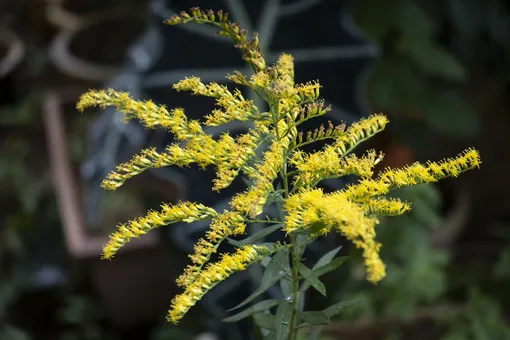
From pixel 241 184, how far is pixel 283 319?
0.61m

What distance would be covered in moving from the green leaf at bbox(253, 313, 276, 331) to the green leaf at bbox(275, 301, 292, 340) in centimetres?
3

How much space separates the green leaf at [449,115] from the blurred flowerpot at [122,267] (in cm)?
58

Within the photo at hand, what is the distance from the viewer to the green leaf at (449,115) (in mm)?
1316

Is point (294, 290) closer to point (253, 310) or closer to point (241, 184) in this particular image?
point (253, 310)

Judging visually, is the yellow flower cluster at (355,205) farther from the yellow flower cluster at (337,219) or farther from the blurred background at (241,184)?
the blurred background at (241,184)

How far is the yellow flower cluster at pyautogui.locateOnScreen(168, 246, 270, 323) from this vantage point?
A: 364mm

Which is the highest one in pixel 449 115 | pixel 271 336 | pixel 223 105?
pixel 449 115

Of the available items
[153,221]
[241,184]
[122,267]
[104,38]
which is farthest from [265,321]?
[104,38]

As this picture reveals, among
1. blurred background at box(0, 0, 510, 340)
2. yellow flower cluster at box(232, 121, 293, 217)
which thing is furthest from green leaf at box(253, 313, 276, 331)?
blurred background at box(0, 0, 510, 340)

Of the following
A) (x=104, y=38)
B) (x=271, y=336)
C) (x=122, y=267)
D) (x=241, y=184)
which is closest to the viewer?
(x=271, y=336)

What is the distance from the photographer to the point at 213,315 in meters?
1.08

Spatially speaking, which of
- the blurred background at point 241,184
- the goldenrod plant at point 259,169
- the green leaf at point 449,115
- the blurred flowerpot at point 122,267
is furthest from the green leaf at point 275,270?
the green leaf at point 449,115

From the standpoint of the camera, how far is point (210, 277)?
0.38m

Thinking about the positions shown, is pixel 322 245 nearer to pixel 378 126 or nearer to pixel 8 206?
pixel 378 126
